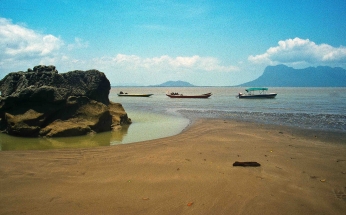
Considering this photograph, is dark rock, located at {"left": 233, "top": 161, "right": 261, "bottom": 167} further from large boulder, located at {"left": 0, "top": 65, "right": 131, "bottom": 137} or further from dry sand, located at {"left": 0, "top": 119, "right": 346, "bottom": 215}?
large boulder, located at {"left": 0, "top": 65, "right": 131, "bottom": 137}

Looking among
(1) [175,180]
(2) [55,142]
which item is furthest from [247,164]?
(2) [55,142]

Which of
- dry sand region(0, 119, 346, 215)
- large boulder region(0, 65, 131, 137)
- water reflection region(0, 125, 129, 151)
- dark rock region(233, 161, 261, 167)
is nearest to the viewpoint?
dry sand region(0, 119, 346, 215)

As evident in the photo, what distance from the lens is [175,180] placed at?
522cm

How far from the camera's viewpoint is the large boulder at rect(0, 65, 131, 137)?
1130 cm

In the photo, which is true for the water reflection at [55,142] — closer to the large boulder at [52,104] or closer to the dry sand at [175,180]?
the large boulder at [52,104]

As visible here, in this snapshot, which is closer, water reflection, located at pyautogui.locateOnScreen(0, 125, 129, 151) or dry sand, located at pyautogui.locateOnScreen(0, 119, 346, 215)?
dry sand, located at pyautogui.locateOnScreen(0, 119, 346, 215)

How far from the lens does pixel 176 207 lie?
158 inches

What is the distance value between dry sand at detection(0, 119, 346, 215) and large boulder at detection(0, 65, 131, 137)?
3934mm

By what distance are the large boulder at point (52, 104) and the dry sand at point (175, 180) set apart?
393 centimetres

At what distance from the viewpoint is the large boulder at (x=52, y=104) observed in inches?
445

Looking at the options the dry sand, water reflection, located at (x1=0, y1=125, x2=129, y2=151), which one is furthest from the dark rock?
water reflection, located at (x1=0, y1=125, x2=129, y2=151)

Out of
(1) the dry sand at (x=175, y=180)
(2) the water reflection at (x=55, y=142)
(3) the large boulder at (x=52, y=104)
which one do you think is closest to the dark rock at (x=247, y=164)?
(1) the dry sand at (x=175, y=180)


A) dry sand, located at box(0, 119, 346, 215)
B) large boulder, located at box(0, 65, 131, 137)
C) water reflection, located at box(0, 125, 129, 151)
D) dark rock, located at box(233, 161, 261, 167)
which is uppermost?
large boulder, located at box(0, 65, 131, 137)

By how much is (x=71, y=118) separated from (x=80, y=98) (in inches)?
56.5
